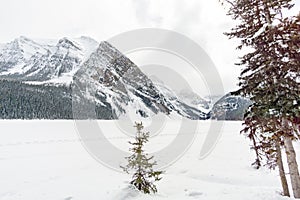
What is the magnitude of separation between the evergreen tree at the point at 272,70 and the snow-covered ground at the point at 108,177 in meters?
2.48

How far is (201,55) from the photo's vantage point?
17625mm

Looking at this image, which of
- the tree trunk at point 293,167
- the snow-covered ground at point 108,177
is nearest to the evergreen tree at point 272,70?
the tree trunk at point 293,167

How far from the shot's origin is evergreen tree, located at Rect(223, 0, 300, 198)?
8.33m

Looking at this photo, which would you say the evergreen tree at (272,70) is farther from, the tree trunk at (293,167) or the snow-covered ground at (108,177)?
the snow-covered ground at (108,177)

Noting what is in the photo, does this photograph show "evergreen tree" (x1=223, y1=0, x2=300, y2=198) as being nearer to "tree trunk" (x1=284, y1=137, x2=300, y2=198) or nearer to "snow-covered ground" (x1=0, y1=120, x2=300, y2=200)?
"tree trunk" (x1=284, y1=137, x2=300, y2=198)

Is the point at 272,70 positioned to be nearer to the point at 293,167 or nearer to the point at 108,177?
the point at 293,167

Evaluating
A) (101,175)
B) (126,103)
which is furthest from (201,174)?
(126,103)

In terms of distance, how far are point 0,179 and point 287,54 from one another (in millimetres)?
14836

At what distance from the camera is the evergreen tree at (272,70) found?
833 centimetres

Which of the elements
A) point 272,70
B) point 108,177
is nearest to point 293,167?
point 272,70

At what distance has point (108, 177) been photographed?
574 inches

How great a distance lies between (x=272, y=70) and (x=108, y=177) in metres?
10.2

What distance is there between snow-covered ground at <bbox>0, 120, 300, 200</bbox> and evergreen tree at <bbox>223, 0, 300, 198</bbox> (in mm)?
2481

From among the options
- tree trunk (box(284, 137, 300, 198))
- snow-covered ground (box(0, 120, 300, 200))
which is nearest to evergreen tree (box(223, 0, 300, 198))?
tree trunk (box(284, 137, 300, 198))
